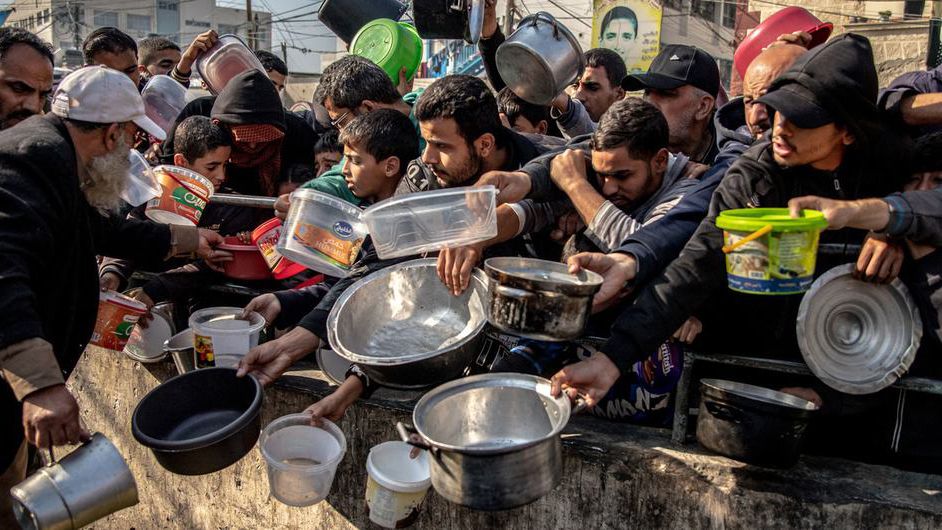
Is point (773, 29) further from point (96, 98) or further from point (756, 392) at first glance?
point (96, 98)

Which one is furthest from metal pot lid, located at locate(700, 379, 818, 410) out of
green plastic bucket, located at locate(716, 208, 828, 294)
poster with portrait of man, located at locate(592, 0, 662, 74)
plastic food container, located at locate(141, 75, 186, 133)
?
poster with portrait of man, located at locate(592, 0, 662, 74)

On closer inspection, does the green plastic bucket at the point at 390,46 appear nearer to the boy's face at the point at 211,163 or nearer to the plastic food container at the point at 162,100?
the plastic food container at the point at 162,100

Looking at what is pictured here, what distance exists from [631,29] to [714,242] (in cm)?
2421

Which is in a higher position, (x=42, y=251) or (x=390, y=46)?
(x=390, y=46)

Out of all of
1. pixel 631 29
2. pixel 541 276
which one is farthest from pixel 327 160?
pixel 631 29

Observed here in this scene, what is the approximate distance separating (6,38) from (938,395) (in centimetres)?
504

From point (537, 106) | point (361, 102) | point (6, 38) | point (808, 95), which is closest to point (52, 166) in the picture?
point (361, 102)

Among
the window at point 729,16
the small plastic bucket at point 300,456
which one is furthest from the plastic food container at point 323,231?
the window at point 729,16

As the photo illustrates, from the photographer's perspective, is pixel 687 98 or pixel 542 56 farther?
pixel 542 56

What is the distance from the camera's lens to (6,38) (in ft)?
13.3

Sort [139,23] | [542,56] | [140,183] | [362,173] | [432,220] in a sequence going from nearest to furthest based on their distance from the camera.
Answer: [432,220]
[140,183]
[362,173]
[542,56]
[139,23]

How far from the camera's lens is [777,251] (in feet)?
6.24

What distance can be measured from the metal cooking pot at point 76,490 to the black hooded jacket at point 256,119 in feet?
6.80

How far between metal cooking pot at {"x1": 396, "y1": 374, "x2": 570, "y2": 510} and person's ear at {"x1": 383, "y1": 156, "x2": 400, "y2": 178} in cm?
147
